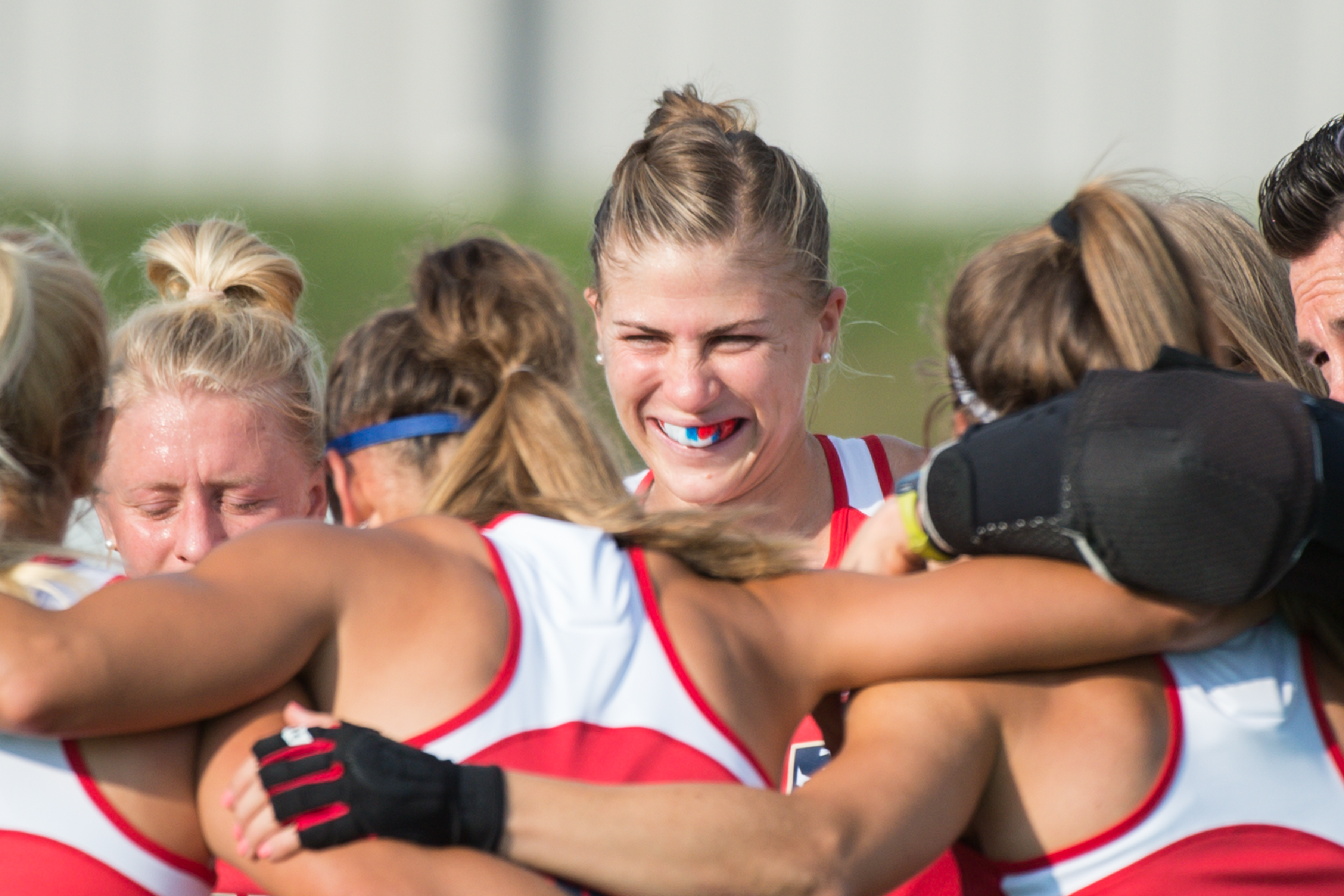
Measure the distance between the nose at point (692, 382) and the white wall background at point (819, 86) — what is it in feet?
52.5

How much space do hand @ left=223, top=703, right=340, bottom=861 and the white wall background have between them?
17457 millimetres

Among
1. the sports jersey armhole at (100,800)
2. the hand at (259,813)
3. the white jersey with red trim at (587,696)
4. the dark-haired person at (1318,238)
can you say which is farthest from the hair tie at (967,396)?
the dark-haired person at (1318,238)

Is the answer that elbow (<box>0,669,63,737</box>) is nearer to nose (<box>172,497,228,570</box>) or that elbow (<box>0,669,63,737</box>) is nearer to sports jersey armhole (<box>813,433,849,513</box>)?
nose (<box>172,497,228,570</box>)

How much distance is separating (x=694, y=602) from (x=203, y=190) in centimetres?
1641

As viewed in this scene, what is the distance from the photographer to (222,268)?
135 inches

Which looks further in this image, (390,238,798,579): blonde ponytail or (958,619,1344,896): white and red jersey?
(390,238,798,579): blonde ponytail

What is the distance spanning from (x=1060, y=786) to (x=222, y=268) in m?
2.35

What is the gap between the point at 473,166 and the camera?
21578 mm

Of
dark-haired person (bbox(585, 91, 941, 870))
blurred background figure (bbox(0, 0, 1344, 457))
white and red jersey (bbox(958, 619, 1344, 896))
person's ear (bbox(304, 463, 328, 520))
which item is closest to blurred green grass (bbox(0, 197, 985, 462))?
blurred background figure (bbox(0, 0, 1344, 457))

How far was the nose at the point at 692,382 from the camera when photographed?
316 centimetres

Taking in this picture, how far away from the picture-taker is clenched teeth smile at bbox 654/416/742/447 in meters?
3.26

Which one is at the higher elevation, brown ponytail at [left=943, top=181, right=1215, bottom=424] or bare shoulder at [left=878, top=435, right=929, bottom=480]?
brown ponytail at [left=943, top=181, right=1215, bottom=424]

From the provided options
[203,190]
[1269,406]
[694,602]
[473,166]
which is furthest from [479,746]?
[473,166]

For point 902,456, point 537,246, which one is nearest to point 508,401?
point 902,456
